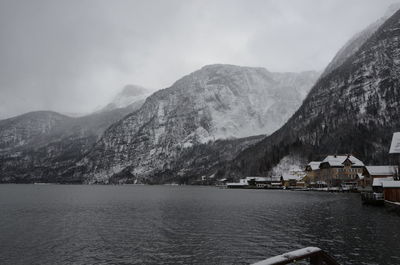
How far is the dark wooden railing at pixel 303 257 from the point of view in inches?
331

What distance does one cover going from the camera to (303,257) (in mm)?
8977

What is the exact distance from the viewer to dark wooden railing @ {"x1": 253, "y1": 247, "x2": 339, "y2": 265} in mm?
8406

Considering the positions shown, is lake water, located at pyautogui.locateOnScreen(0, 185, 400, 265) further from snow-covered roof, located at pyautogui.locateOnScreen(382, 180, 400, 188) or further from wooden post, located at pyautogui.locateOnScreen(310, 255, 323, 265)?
wooden post, located at pyautogui.locateOnScreen(310, 255, 323, 265)

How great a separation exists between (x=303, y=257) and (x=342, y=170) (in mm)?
201094

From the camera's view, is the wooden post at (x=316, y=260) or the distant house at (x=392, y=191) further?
the distant house at (x=392, y=191)

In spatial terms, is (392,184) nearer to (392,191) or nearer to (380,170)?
(392,191)

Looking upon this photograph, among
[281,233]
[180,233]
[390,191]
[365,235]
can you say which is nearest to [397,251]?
[365,235]

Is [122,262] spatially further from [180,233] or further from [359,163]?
[359,163]

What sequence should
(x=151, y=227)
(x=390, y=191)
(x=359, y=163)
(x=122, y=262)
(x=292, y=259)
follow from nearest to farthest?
(x=292, y=259)
(x=122, y=262)
(x=151, y=227)
(x=390, y=191)
(x=359, y=163)

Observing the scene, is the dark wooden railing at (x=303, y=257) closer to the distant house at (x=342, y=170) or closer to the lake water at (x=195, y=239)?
the lake water at (x=195, y=239)

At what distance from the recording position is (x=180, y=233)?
153 ft

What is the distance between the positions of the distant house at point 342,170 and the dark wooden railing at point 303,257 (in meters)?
194

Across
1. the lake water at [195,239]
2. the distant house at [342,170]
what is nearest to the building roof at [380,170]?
the distant house at [342,170]

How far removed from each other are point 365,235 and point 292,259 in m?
38.9
